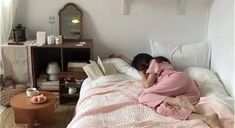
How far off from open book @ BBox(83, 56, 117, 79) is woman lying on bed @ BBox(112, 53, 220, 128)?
0.24 meters

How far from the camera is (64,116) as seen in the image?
2947 millimetres

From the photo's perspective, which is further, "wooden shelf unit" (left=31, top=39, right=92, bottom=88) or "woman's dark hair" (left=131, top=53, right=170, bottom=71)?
"wooden shelf unit" (left=31, top=39, right=92, bottom=88)

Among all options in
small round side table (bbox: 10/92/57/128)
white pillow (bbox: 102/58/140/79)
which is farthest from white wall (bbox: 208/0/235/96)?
small round side table (bbox: 10/92/57/128)

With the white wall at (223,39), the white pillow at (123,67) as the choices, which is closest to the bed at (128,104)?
the white pillow at (123,67)

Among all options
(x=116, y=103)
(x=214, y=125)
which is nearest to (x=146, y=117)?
(x=116, y=103)

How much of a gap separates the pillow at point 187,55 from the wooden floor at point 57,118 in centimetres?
108

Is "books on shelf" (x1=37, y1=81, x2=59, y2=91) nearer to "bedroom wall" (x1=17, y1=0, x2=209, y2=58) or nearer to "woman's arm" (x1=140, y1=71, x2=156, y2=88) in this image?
"bedroom wall" (x1=17, y1=0, x2=209, y2=58)

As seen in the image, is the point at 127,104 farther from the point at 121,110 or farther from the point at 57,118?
the point at 57,118

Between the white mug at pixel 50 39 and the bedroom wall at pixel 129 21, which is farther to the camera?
the bedroom wall at pixel 129 21

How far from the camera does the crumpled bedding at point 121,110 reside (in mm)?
2027

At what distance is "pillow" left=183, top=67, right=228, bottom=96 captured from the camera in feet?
8.52

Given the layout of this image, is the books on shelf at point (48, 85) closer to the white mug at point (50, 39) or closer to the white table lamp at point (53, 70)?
the white table lamp at point (53, 70)

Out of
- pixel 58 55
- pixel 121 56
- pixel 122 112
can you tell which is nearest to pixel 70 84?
pixel 58 55

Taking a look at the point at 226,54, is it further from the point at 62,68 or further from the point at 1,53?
the point at 1,53
